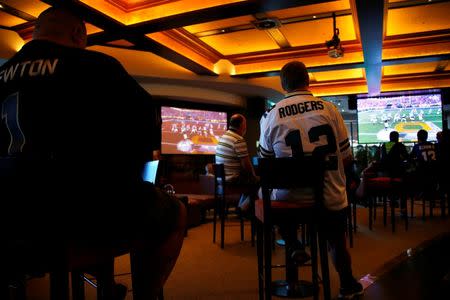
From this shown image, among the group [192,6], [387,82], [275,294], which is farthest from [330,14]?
[387,82]

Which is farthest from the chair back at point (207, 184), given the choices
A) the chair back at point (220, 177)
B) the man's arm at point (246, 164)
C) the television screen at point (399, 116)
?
the television screen at point (399, 116)

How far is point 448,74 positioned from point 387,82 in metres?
1.40

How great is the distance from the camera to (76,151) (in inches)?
43.8

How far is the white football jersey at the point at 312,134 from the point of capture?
229 cm

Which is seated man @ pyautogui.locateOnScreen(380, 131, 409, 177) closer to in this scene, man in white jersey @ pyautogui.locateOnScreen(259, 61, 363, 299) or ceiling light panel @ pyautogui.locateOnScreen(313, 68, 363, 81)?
man in white jersey @ pyautogui.locateOnScreen(259, 61, 363, 299)

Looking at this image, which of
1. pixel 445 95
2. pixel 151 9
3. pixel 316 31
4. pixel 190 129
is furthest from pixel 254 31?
pixel 445 95

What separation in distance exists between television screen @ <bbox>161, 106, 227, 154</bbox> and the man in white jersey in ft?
25.0

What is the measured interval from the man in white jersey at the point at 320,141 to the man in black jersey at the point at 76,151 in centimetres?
123

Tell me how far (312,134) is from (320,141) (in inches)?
2.5

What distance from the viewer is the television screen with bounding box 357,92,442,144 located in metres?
9.82

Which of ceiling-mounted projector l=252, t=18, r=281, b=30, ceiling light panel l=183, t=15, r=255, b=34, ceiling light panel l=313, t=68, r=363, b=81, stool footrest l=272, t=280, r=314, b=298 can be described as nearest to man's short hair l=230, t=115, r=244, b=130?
stool footrest l=272, t=280, r=314, b=298

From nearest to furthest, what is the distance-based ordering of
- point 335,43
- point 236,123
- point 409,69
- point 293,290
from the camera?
point 293,290
point 236,123
point 335,43
point 409,69

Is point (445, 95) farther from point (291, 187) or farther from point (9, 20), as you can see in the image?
point (9, 20)

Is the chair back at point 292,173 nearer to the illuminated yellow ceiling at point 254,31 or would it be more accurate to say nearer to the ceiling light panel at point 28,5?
the illuminated yellow ceiling at point 254,31
